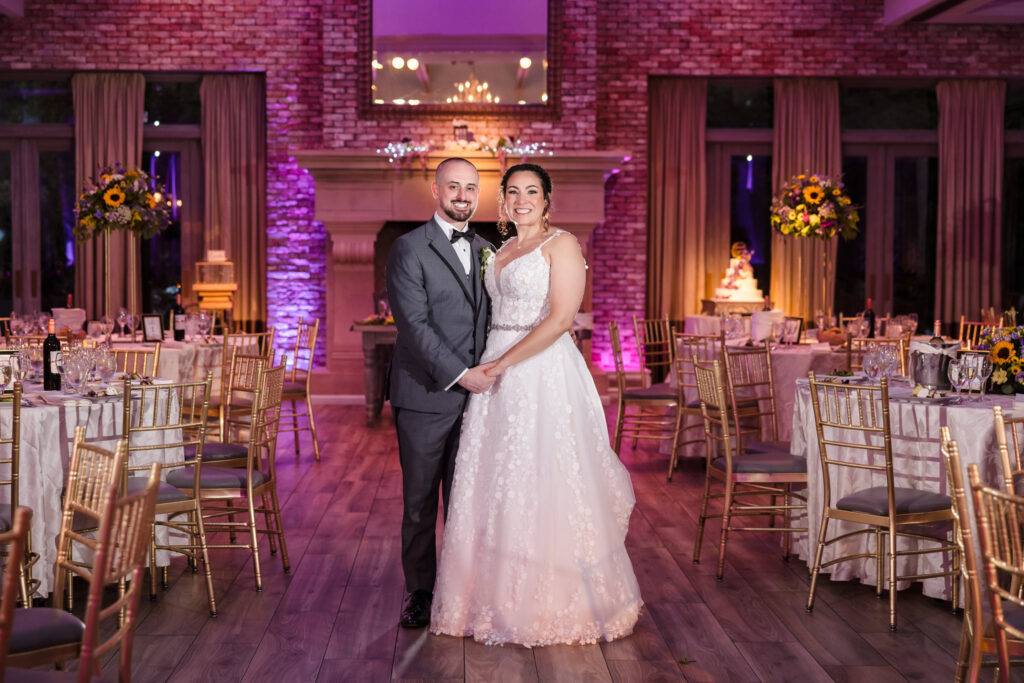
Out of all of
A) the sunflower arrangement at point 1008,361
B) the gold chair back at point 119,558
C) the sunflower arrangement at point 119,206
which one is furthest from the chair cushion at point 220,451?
the sunflower arrangement at point 119,206

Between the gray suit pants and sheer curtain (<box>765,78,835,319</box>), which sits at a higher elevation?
sheer curtain (<box>765,78,835,319</box>)

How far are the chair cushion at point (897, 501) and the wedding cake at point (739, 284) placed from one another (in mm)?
6441

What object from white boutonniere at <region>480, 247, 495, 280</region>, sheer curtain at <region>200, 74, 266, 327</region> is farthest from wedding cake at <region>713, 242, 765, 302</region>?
white boutonniere at <region>480, 247, 495, 280</region>

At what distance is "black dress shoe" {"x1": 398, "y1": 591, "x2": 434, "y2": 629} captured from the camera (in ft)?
12.9

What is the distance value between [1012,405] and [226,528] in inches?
131

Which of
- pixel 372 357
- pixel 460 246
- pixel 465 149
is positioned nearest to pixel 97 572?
pixel 460 246

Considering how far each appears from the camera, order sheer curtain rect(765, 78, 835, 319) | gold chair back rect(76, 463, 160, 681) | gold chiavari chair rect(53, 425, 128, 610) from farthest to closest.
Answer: sheer curtain rect(765, 78, 835, 319) → gold chiavari chair rect(53, 425, 128, 610) → gold chair back rect(76, 463, 160, 681)

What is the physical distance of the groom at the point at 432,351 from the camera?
3770mm

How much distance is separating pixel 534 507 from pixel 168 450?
1742mm

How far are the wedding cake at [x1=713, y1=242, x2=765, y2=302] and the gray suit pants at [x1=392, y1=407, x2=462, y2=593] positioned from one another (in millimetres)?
7047

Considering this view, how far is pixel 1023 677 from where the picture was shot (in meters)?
3.42

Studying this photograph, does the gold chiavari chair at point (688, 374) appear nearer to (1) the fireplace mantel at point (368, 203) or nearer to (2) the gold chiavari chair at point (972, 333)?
(2) the gold chiavari chair at point (972, 333)

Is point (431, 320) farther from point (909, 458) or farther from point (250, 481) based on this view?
point (909, 458)

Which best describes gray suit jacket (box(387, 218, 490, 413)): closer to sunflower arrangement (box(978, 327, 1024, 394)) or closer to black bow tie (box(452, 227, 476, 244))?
black bow tie (box(452, 227, 476, 244))
